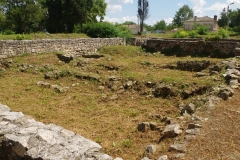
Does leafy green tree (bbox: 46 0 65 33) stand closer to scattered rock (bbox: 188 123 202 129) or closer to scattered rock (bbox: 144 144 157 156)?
scattered rock (bbox: 188 123 202 129)

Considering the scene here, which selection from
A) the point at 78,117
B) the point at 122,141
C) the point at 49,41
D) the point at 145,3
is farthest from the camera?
the point at 145,3

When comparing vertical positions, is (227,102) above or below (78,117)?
above

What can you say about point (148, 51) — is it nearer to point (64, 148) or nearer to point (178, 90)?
point (178, 90)

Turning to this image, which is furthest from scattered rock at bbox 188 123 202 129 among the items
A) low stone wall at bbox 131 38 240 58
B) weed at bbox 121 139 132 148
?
low stone wall at bbox 131 38 240 58

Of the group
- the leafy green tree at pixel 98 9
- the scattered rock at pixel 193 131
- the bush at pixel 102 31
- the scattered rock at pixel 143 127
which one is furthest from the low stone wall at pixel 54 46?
the leafy green tree at pixel 98 9

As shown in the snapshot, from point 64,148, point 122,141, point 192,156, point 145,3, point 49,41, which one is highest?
point 145,3

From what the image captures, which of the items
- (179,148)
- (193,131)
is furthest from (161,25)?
(179,148)

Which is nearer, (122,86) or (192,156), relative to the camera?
(192,156)

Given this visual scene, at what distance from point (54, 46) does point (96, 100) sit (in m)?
7.04

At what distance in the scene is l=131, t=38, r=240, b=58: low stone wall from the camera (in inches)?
567

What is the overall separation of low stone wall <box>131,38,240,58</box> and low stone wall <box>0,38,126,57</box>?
356cm

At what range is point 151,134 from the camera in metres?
5.19

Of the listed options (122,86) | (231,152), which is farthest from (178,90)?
(231,152)

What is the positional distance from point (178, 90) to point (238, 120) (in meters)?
3.37
